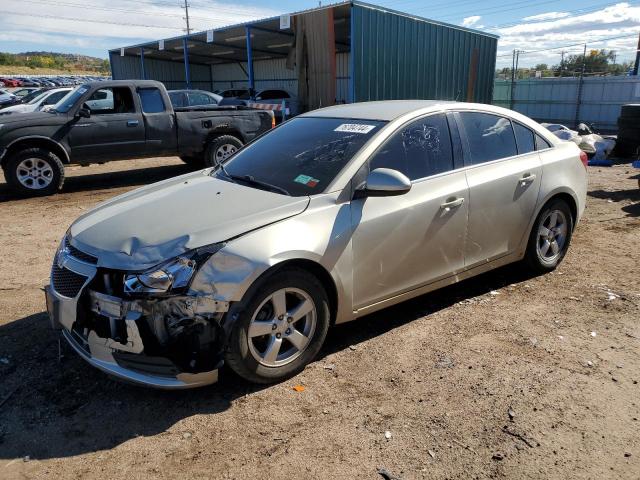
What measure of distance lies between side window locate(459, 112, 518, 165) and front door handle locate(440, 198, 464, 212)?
415mm

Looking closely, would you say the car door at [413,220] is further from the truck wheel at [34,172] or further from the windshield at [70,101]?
the windshield at [70,101]

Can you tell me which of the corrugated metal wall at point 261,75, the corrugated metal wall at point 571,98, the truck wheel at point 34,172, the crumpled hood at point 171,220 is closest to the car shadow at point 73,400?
the crumpled hood at point 171,220

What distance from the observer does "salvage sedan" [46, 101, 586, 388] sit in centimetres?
282

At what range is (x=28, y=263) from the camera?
5.45 meters

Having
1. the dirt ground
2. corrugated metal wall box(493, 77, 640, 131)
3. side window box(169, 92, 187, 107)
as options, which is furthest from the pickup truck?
corrugated metal wall box(493, 77, 640, 131)

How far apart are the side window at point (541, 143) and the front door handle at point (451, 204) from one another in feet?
4.40

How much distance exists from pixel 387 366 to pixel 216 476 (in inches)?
54.2

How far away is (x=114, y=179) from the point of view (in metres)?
10.9

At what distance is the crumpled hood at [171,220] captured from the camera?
2.88 m

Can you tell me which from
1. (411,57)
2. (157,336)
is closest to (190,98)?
(411,57)

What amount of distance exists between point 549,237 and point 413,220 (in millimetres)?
1963

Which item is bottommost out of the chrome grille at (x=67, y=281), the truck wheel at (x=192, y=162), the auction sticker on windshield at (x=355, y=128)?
the truck wheel at (x=192, y=162)

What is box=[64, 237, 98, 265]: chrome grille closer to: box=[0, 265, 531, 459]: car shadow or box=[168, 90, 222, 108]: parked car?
box=[0, 265, 531, 459]: car shadow

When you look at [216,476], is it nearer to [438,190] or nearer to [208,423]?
[208,423]
